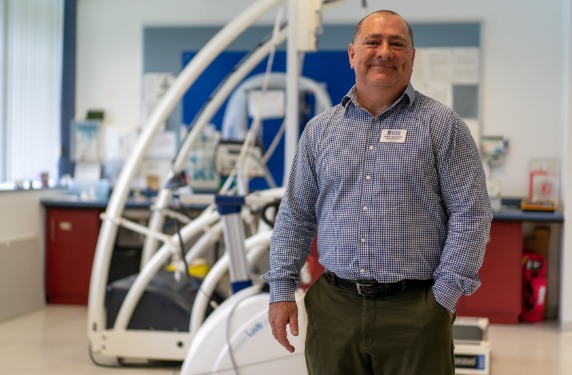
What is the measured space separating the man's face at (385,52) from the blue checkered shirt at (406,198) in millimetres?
60

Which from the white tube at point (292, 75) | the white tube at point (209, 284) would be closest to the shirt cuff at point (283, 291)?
the white tube at point (292, 75)

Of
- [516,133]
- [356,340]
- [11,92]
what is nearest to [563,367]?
[516,133]

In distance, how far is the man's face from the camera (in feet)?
6.83

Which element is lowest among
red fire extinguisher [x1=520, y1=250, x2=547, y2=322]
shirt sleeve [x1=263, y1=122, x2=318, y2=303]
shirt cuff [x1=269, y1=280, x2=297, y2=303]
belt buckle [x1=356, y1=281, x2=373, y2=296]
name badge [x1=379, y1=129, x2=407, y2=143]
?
red fire extinguisher [x1=520, y1=250, x2=547, y2=322]

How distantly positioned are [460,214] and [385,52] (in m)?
0.44

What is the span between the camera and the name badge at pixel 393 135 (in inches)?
82.6

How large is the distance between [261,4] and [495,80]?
260 cm

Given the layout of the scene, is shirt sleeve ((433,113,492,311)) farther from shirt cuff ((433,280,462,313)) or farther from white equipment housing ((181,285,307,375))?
white equipment housing ((181,285,307,375))

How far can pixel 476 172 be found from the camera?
6.71ft

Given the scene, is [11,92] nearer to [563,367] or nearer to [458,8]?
[458,8]

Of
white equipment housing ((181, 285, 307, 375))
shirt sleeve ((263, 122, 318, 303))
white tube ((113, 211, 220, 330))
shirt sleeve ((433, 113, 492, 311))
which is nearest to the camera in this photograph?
shirt sleeve ((433, 113, 492, 311))

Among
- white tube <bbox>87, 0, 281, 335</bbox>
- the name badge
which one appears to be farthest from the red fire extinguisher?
the name badge

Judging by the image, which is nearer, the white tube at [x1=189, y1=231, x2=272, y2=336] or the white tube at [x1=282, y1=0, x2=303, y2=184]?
the white tube at [x1=282, y1=0, x2=303, y2=184]

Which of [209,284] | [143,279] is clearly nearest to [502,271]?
[209,284]
